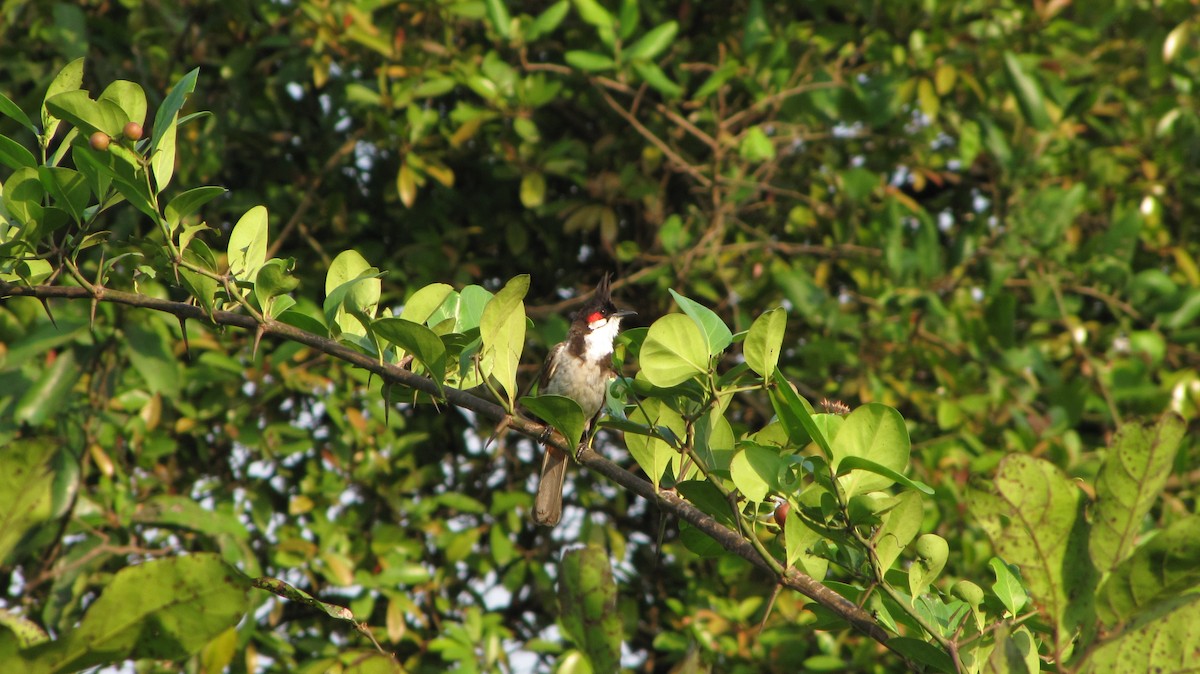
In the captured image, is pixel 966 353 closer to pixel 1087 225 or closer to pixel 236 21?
pixel 1087 225

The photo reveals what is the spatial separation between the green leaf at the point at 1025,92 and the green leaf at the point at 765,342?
3488 millimetres

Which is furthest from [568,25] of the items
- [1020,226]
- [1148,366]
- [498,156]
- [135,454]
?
[1148,366]

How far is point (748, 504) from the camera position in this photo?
1522 millimetres

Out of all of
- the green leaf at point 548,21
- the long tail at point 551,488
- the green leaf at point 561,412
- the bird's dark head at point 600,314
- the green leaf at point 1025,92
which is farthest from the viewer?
the green leaf at point 1025,92

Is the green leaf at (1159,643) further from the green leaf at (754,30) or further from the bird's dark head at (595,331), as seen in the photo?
the green leaf at (754,30)

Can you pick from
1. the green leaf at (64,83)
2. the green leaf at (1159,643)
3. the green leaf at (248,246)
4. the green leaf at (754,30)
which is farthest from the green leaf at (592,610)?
the green leaf at (754,30)

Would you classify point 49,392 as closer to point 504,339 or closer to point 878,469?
point 504,339

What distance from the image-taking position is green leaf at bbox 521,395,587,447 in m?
1.43

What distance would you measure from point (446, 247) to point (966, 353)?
215 centimetres

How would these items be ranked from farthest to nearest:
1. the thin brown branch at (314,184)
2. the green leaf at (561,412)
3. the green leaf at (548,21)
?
the thin brown branch at (314,184)
the green leaf at (548,21)
the green leaf at (561,412)

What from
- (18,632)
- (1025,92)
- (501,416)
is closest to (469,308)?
(501,416)

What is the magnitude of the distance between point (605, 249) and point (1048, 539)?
3.77 metres

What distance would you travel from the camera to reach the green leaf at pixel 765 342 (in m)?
1.38

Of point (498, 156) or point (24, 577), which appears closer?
point (24, 577)
